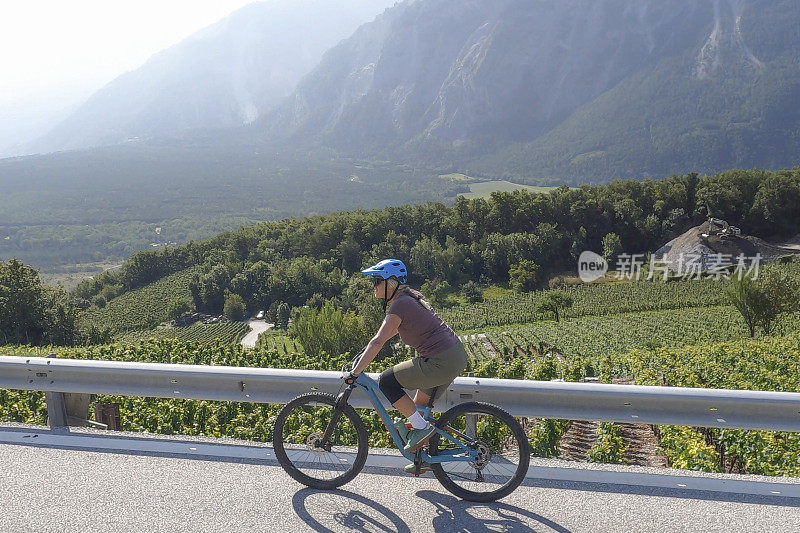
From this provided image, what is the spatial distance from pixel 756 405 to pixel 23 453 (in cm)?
693

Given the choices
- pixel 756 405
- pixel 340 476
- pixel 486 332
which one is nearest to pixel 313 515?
pixel 340 476

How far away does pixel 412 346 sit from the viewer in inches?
206

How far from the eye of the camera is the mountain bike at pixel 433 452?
5.34m

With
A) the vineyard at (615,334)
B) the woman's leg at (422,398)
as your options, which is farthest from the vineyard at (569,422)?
the vineyard at (615,334)

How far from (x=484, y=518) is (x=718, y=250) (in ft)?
283

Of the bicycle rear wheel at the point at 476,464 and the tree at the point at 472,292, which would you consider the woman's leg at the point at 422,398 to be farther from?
the tree at the point at 472,292

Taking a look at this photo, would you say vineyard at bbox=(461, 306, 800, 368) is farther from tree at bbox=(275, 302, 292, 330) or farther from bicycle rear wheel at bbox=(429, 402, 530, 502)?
tree at bbox=(275, 302, 292, 330)

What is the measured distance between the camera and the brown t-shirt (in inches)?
204

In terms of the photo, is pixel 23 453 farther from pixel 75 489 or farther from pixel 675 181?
pixel 675 181

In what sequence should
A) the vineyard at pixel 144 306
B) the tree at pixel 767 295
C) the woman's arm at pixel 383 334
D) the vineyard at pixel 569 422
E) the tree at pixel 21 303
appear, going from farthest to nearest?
1. the vineyard at pixel 144 306
2. the tree at pixel 21 303
3. the tree at pixel 767 295
4. the vineyard at pixel 569 422
5. the woman's arm at pixel 383 334

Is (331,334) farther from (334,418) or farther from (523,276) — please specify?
(334,418)

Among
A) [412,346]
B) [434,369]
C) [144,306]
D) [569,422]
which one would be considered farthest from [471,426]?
[144,306]

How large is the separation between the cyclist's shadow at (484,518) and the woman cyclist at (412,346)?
0.55 m

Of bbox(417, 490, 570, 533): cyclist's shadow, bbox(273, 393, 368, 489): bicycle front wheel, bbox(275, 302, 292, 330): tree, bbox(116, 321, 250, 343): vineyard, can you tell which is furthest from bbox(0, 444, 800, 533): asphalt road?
bbox(275, 302, 292, 330): tree
